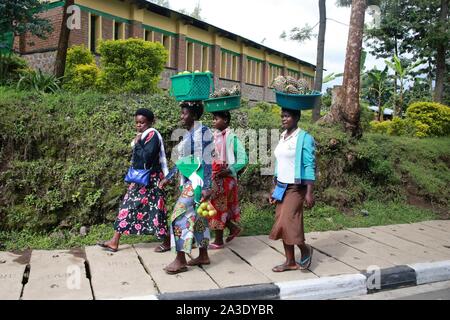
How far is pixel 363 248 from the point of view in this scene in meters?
5.66

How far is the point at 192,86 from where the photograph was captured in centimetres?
439

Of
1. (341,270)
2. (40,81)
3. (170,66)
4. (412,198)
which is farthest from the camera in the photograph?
(170,66)

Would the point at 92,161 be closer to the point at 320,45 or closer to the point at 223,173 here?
the point at 223,173

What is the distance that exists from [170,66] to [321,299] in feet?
60.5

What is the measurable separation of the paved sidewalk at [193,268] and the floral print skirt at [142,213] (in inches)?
11.8

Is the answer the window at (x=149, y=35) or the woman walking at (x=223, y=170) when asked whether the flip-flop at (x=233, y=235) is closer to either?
the woman walking at (x=223, y=170)

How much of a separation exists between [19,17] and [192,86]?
6.27m

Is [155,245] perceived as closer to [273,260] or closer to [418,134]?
[273,260]

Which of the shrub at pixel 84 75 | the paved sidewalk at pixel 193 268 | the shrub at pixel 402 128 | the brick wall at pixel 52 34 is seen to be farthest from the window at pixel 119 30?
the paved sidewalk at pixel 193 268

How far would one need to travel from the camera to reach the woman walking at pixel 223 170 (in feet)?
16.9

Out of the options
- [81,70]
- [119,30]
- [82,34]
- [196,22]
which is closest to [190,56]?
[196,22]

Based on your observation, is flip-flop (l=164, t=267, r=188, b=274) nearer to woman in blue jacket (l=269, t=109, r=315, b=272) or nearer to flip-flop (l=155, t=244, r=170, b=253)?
flip-flop (l=155, t=244, r=170, b=253)

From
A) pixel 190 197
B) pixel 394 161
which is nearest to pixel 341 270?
pixel 190 197

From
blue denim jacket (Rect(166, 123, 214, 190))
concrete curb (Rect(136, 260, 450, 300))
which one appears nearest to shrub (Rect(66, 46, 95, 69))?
blue denim jacket (Rect(166, 123, 214, 190))
